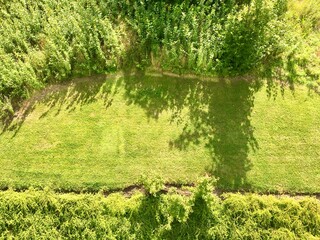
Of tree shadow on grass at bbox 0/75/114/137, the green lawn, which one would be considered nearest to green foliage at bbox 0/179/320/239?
the green lawn

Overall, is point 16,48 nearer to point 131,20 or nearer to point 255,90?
point 131,20

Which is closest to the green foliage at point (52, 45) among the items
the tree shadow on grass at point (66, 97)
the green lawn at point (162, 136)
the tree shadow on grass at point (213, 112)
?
the tree shadow on grass at point (66, 97)

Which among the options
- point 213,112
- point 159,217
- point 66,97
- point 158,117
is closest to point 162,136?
point 158,117

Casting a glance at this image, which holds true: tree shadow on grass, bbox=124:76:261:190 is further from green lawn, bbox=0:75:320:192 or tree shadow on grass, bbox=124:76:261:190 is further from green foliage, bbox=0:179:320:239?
green foliage, bbox=0:179:320:239

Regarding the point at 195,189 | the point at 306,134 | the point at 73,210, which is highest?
the point at 306,134

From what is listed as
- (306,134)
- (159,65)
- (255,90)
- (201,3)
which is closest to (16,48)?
(159,65)

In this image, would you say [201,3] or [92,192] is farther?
[201,3]
